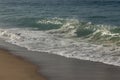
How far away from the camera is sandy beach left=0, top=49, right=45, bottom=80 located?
34.1ft

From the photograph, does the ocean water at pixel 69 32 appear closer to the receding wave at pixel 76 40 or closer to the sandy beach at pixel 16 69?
the receding wave at pixel 76 40

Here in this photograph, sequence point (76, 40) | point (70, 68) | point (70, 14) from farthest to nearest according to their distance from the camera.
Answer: point (70, 14)
point (76, 40)
point (70, 68)

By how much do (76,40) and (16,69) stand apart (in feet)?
17.9

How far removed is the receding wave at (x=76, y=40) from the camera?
13230 millimetres

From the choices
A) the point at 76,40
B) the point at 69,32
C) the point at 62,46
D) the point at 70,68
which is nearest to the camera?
the point at 70,68

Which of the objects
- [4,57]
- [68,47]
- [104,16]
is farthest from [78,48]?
[104,16]

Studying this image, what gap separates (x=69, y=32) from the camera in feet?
62.8

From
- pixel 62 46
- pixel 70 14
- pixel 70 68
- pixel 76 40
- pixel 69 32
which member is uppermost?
pixel 70 68

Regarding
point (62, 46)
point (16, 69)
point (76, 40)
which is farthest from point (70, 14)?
point (16, 69)

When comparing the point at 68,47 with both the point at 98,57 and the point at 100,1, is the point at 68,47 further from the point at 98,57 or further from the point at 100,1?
the point at 100,1

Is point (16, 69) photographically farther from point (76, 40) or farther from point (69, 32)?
point (69, 32)

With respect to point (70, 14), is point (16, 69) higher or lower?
higher

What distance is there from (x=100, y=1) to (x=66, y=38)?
Result: 16422 millimetres

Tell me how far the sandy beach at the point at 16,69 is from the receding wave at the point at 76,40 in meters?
1.56
